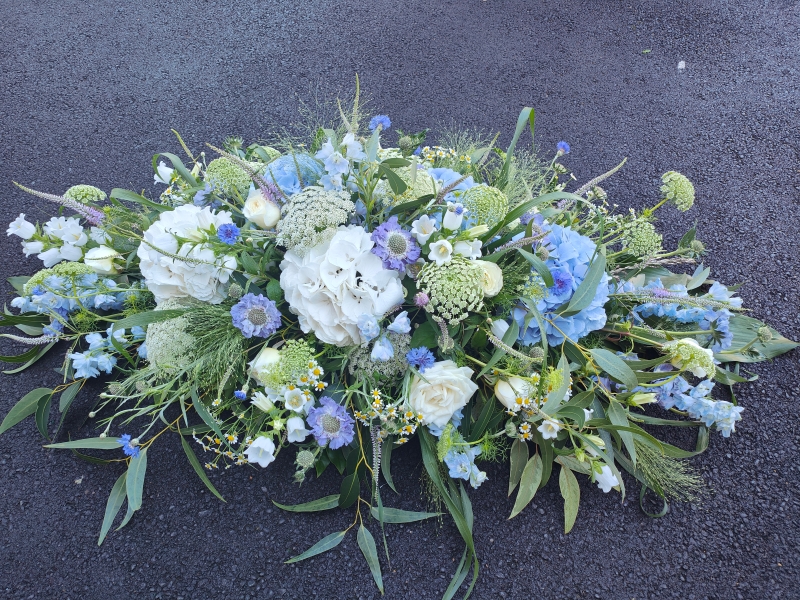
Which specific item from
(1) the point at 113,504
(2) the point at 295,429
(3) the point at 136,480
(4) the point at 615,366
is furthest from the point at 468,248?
(1) the point at 113,504

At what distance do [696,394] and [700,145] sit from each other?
139cm

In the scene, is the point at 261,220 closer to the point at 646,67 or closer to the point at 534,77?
the point at 534,77

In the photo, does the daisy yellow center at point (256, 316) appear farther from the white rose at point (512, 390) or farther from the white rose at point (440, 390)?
the white rose at point (512, 390)

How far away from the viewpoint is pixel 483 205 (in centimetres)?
140

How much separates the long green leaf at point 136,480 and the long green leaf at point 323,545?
1.45 ft

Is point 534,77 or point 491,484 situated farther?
point 534,77

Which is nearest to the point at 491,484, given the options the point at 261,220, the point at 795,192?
the point at 261,220

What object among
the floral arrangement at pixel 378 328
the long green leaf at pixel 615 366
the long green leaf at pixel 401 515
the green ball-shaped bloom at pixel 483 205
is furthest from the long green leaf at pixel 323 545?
the green ball-shaped bloom at pixel 483 205

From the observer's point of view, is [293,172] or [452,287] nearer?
[452,287]

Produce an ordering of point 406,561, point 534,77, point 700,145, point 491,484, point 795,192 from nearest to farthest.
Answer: point 406,561 < point 491,484 < point 795,192 < point 700,145 < point 534,77

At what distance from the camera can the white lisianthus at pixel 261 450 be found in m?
1.29

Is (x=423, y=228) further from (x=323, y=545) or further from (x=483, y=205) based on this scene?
(x=323, y=545)

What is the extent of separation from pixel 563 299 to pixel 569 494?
0.58 metres

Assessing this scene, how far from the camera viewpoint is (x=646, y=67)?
2709 mm
